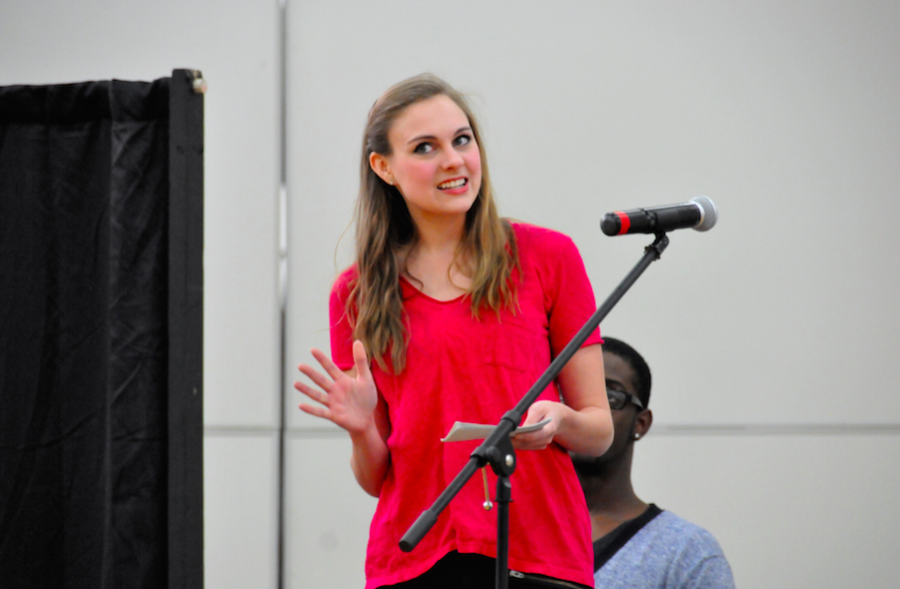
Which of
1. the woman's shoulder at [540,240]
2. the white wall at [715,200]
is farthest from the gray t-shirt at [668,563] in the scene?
the white wall at [715,200]

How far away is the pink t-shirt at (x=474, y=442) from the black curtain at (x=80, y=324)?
13.0 inches

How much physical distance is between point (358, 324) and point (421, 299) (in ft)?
0.35

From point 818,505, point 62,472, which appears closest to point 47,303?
point 62,472

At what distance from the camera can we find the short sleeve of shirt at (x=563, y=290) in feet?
4.34

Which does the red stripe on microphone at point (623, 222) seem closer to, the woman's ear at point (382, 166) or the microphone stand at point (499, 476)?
the microphone stand at point (499, 476)

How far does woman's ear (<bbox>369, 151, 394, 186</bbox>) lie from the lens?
1.43 metres

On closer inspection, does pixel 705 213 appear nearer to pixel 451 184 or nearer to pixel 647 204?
pixel 451 184

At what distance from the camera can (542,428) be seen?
1.11 m

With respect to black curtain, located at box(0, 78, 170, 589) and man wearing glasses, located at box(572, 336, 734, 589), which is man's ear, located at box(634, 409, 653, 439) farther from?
black curtain, located at box(0, 78, 170, 589)

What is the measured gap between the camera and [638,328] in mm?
2943

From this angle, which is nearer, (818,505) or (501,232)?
(501,232)

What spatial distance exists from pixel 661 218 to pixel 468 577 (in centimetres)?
56

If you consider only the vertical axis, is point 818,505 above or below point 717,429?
below

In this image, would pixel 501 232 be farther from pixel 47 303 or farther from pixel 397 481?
pixel 47 303
